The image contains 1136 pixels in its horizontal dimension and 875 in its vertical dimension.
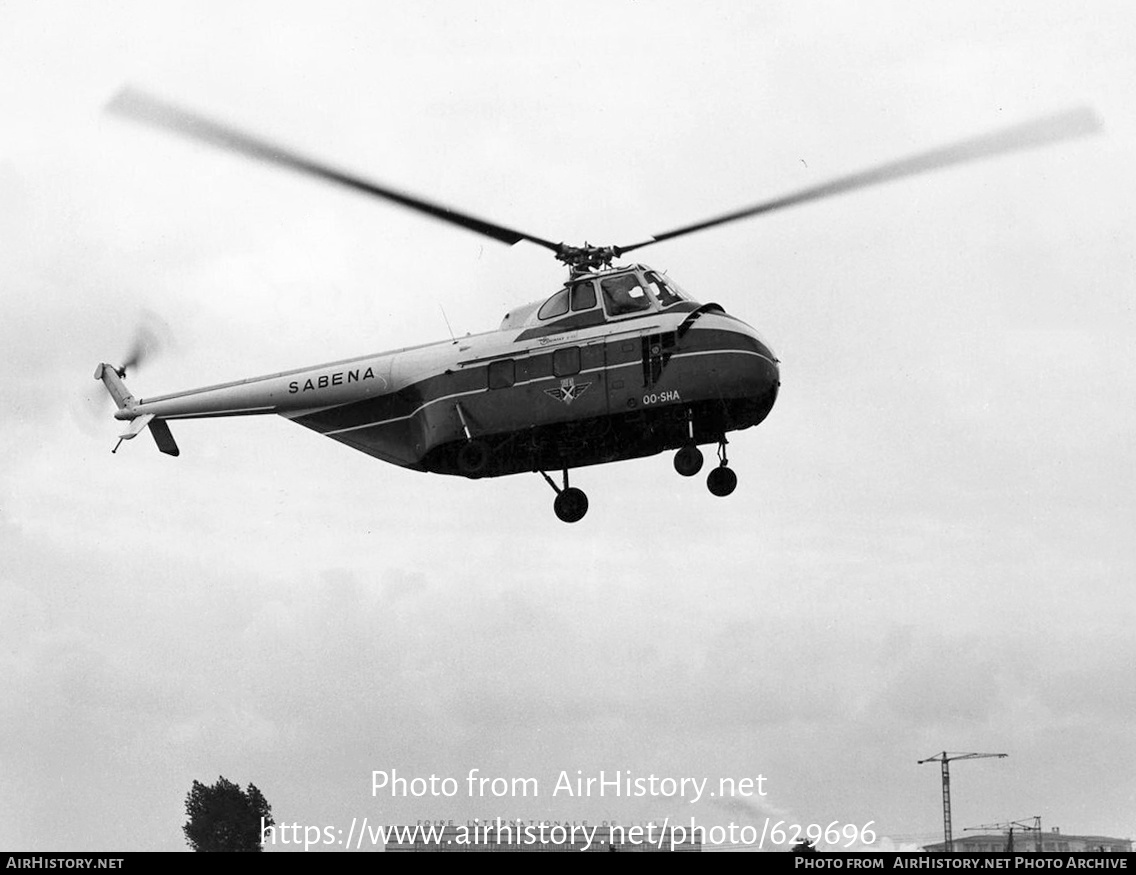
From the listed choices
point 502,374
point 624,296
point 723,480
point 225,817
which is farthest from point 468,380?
point 225,817

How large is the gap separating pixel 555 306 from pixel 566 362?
1.83 metres

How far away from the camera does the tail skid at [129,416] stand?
45.2m

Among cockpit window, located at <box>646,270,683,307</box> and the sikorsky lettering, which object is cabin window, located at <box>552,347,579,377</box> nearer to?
cockpit window, located at <box>646,270,683,307</box>

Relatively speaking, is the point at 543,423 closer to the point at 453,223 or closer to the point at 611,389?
the point at 611,389

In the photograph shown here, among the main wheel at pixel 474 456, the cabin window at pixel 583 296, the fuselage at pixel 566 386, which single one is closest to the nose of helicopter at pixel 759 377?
the fuselage at pixel 566 386

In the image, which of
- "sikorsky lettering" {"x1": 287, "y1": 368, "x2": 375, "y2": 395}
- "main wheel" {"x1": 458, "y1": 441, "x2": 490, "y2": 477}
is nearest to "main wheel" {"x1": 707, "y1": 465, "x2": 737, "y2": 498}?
"main wheel" {"x1": 458, "y1": 441, "x2": 490, "y2": 477}

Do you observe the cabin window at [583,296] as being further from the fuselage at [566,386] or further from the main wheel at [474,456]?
the main wheel at [474,456]

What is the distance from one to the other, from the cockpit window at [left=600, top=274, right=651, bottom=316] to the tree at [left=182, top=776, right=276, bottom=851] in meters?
64.5

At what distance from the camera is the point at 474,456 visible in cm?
3984

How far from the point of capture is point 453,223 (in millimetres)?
39812

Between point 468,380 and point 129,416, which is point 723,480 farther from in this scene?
point 129,416

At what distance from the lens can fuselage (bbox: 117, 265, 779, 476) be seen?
37.9m
